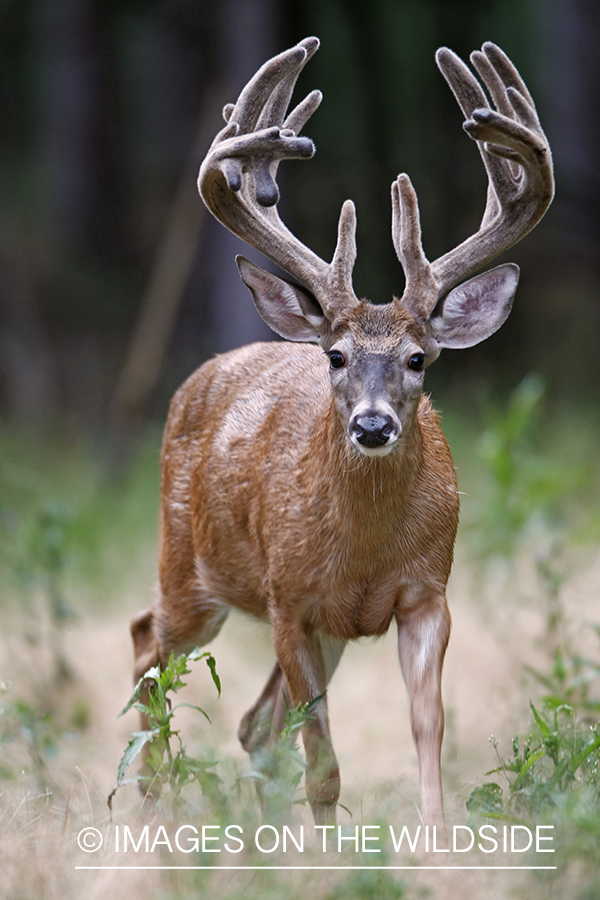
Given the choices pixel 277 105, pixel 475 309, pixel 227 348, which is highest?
pixel 227 348

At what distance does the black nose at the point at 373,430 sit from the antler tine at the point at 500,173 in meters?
0.71

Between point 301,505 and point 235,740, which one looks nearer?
point 301,505

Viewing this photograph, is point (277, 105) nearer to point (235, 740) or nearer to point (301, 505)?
point (301, 505)

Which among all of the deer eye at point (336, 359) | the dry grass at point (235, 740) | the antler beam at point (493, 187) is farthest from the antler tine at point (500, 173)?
the dry grass at point (235, 740)

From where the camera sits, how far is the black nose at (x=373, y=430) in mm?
4102

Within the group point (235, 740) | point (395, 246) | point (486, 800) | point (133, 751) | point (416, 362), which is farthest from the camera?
point (235, 740)

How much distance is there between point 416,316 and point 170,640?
7.52 ft

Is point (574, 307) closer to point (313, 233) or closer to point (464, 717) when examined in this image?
point (313, 233)

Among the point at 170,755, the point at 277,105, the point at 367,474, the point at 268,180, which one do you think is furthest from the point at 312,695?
the point at 277,105

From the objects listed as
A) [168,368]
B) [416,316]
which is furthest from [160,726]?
[168,368]

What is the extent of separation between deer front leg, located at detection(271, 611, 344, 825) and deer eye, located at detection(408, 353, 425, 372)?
3.51 ft

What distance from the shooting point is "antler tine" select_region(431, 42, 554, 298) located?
452 cm

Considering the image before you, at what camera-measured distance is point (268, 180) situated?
4.62m

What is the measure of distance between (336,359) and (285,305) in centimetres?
42
